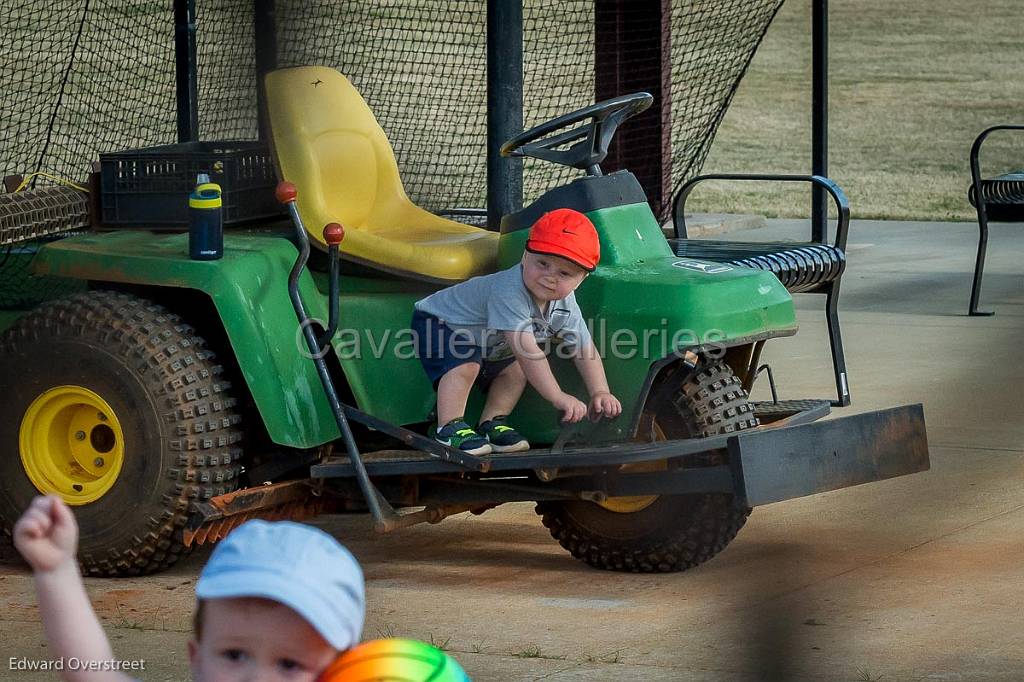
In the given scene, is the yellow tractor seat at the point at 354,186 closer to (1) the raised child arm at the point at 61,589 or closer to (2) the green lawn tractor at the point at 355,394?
(2) the green lawn tractor at the point at 355,394

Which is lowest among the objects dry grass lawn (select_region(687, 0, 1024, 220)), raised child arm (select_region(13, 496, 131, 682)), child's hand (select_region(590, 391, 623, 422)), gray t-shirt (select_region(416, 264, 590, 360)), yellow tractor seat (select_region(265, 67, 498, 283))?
dry grass lawn (select_region(687, 0, 1024, 220))

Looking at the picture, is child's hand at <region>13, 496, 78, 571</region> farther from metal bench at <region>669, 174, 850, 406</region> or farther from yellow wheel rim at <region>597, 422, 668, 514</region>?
metal bench at <region>669, 174, 850, 406</region>

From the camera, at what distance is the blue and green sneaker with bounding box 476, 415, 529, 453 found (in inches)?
155

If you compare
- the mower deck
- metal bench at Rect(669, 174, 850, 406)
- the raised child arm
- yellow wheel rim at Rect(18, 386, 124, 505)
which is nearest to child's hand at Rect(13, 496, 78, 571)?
the raised child arm

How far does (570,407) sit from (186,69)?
241 centimetres

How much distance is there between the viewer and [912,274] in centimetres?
895

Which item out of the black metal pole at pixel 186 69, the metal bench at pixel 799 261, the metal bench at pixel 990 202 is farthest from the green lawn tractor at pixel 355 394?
the metal bench at pixel 990 202

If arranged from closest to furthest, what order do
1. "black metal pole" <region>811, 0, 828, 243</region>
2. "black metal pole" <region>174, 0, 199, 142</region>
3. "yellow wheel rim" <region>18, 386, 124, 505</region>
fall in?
A: "yellow wheel rim" <region>18, 386, 124, 505</region>, "black metal pole" <region>174, 0, 199, 142</region>, "black metal pole" <region>811, 0, 828, 243</region>

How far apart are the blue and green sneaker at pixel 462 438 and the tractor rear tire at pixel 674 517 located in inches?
15.5

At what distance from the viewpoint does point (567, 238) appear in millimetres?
3807

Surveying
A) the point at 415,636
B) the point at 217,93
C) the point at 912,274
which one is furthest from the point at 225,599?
the point at 912,274

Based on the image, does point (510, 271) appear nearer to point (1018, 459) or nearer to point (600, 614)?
point (600, 614)

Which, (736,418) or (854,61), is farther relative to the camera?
(854,61)

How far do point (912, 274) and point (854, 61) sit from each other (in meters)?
11.9
